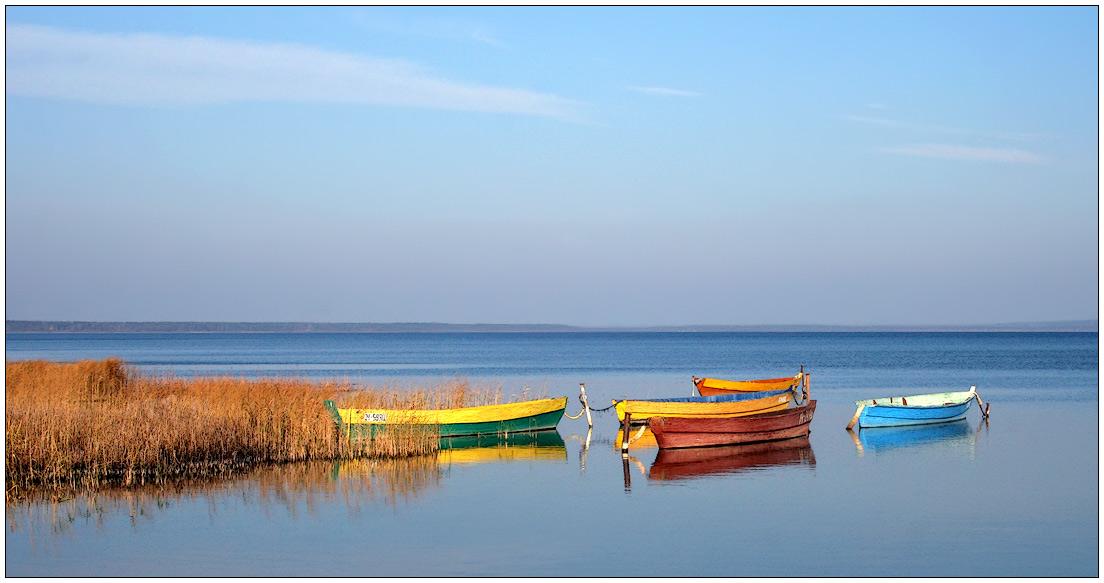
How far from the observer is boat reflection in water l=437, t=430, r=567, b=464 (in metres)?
21.1

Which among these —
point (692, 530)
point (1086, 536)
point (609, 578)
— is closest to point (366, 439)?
point (692, 530)

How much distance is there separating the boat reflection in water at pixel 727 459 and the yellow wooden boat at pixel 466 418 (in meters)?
4.13

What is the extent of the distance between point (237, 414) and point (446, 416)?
17.4ft

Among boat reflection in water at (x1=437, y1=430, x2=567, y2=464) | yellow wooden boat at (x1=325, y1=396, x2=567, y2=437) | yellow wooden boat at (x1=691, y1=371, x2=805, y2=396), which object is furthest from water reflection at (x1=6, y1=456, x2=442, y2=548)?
yellow wooden boat at (x1=691, y1=371, x2=805, y2=396)

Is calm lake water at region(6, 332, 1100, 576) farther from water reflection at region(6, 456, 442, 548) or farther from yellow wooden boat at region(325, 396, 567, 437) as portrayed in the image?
yellow wooden boat at region(325, 396, 567, 437)

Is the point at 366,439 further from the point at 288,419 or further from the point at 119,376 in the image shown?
the point at 119,376

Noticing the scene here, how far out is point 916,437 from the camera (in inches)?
1009

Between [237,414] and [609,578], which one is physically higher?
[237,414]

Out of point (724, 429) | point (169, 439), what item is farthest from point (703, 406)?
point (169, 439)

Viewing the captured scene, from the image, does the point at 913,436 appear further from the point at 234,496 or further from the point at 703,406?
the point at 234,496

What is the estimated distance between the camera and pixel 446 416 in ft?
78.0

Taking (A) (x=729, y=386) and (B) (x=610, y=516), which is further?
(A) (x=729, y=386)

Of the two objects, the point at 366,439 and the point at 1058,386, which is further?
the point at 1058,386

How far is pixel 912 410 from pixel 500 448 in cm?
1071
